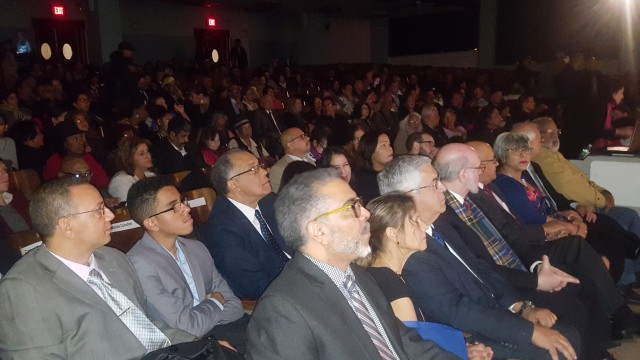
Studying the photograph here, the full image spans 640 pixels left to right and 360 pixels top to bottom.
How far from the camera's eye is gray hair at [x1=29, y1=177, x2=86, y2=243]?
209cm

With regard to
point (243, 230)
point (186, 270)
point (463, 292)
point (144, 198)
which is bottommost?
point (463, 292)

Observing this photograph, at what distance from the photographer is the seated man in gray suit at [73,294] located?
1887mm

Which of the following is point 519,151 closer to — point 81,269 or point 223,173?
point 223,173

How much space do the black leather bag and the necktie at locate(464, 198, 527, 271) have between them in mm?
1637

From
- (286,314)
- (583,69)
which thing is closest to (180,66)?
(583,69)

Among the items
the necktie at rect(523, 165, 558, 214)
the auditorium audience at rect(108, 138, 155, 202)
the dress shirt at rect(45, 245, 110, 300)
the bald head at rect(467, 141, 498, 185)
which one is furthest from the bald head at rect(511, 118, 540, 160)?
the dress shirt at rect(45, 245, 110, 300)

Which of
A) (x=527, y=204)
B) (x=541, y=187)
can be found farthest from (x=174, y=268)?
(x=541, y=187)

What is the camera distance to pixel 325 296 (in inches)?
71.6

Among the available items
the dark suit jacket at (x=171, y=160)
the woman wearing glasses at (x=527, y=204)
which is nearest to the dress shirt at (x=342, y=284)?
the woman wearing glasses at (x=527, y=204)

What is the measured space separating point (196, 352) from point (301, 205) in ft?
1.86

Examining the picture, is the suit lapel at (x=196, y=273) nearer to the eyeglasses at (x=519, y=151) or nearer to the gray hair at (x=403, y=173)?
the gray hair at (x=403, y=173)

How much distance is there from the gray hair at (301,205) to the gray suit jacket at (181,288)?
69 cm

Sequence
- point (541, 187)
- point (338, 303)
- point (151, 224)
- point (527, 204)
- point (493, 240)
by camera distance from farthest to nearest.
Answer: point (541, 187)
point (527, 204)
point (493, 240)
point (151, 224)
point (338, 303)

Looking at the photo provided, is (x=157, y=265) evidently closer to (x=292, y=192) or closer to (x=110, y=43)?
(x=292, y=192)
